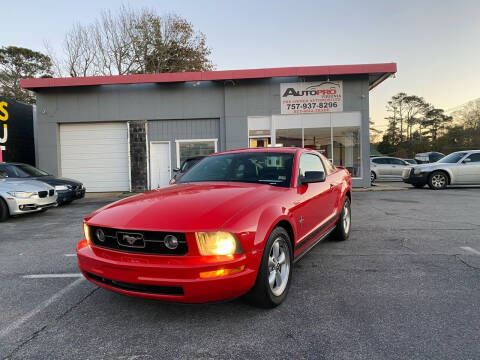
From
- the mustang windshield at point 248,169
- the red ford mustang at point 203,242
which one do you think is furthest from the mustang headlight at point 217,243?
the mustang windshield at point 248,169

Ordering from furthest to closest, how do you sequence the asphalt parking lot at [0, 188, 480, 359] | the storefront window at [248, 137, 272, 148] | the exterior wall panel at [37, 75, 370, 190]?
the storefront window at [248, 137, 272, 148]
the exterior wall panel at [37, 75, 370, 190]
the asphalt parking lot at [0, 188, 480, 359]

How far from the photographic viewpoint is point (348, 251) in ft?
14.6

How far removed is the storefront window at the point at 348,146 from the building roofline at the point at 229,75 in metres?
2.41

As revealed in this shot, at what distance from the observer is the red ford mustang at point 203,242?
2219 millimetres

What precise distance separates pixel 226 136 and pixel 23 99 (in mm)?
25317

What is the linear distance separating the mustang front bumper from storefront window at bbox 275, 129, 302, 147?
38.6ft

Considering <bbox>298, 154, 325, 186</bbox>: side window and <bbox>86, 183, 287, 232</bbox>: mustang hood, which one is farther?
<bbox>298, 154, 325, 186</bbox>: side window

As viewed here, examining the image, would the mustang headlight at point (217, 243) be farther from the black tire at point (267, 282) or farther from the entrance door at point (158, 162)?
the entrance door at point (158, 162)

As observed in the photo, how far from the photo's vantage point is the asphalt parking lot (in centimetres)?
211

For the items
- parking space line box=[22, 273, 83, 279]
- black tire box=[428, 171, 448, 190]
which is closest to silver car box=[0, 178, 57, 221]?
parking space line box=[22, 273, 83, 279]

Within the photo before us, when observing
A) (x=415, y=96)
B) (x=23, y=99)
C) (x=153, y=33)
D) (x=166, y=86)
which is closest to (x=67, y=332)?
(x=166, y=86)

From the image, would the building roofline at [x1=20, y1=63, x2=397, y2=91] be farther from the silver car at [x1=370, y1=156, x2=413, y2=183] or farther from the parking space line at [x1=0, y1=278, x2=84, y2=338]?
the parking space line at [x1=0, y1=278, x2=84, y2=338]

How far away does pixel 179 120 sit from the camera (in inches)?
550

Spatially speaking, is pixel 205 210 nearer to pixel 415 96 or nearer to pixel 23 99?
pixel 23 99
